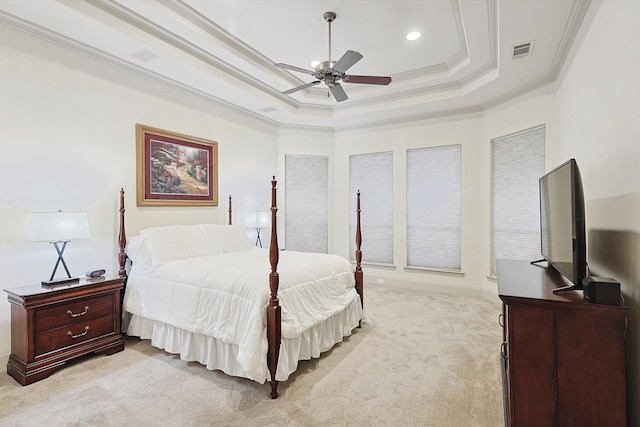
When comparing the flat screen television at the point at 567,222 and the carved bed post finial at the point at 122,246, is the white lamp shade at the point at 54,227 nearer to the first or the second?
the carved bed post finial at the point at 122,246

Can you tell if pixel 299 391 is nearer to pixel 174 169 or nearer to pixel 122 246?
pixel 122 246

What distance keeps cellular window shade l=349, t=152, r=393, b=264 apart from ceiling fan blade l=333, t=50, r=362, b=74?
2977 mm

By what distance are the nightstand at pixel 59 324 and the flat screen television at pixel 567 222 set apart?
351 cm

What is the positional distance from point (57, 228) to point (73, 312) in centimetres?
74

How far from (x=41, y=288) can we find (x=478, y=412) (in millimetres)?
3476

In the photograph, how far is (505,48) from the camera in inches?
128

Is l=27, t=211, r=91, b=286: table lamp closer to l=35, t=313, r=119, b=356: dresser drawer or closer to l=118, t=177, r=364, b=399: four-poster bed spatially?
l=35, t=313, r=119, b=356: dresser drawer

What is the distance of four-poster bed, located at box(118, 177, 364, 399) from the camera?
239 centimetres

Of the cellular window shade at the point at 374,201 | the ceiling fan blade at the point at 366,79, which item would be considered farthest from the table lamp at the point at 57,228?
the cellular window shade at the point at 374,201

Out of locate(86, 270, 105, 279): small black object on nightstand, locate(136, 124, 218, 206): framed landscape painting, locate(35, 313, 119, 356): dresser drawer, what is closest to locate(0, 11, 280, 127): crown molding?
→ locate(136, 124, 218, 206): framed landscape painting

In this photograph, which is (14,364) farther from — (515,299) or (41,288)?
(515,299)

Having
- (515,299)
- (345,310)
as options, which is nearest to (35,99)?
(345,310)

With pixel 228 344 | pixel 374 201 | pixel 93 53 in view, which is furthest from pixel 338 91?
pixel 374 201

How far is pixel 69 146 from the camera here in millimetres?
3094
